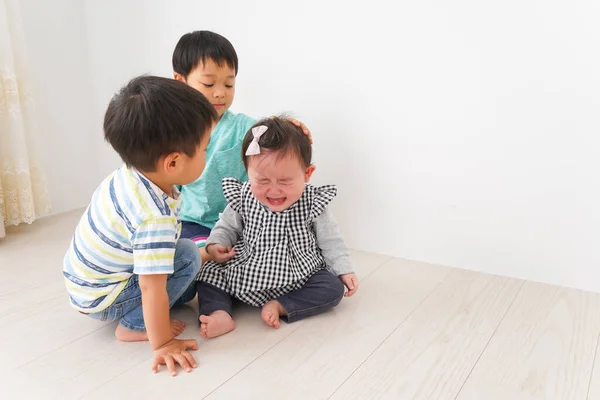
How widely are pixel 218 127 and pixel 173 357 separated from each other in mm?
738

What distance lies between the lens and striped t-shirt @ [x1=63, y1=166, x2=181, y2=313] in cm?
94

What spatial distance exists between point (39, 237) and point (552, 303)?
58.6 inches

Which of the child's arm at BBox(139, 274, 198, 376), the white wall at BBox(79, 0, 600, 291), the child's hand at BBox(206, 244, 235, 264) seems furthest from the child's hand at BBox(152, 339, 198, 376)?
the white wall at BBox(79, 0, 600, 291)

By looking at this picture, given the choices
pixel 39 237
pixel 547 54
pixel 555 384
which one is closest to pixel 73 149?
pixel 39 237

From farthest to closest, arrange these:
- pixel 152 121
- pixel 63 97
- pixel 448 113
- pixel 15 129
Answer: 1. pixel 63 97
2. pixel 15 129
3. pixel 448 113
4. pixel 152 121

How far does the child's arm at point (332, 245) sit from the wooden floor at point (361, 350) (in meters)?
0.09

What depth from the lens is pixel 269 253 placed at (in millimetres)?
1173

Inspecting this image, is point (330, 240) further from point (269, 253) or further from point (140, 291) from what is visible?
point (140, 291)

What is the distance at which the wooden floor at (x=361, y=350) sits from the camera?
90cm

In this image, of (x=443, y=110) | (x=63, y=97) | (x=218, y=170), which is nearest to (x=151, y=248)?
Answer: (x=218, y=170)

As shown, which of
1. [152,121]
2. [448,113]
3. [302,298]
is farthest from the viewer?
[448,113]

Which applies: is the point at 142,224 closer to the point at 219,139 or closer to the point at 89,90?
the point at 219,139

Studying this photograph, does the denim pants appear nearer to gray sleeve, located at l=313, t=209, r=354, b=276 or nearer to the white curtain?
gray sleeve, located at l=313, t=209, r=354, b=276

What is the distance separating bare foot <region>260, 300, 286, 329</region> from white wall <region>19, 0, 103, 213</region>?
111cm
